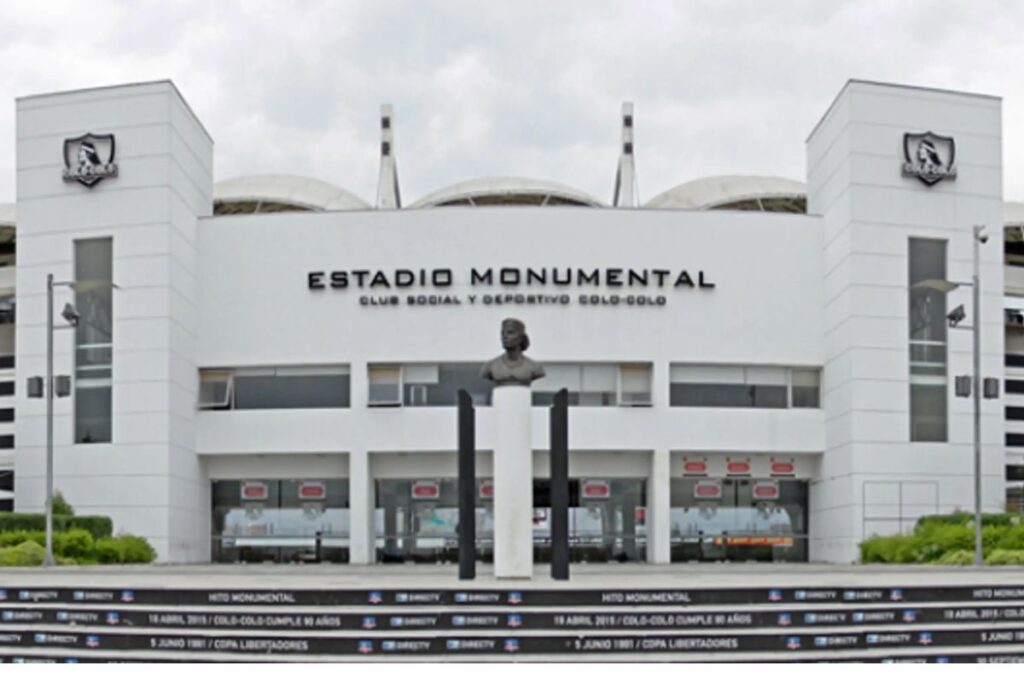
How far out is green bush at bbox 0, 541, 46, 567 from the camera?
1270 inches

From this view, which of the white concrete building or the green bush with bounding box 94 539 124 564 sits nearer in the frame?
the green bush with bounding box 94 539 124 564

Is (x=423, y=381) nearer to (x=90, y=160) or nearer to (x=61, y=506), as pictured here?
(x=61, y=506)

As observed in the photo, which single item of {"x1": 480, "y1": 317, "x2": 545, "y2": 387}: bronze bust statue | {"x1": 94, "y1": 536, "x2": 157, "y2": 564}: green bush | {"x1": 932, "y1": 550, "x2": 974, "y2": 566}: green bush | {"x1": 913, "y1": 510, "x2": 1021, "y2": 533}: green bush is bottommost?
{"x1": 94, "y1": 536, "x2": 157, "y2": 564}: green bush

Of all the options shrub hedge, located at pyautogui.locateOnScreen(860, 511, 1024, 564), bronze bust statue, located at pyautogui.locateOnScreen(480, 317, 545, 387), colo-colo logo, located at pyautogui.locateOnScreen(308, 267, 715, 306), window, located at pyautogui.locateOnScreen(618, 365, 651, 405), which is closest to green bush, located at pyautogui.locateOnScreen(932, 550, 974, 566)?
shrub hedge, located at pyautogui.locateOnScreen(860, 511, 1024, 564)

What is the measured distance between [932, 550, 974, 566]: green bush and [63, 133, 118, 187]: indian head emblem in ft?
83.6

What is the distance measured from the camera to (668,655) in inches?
669

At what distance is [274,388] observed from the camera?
42.6 meters

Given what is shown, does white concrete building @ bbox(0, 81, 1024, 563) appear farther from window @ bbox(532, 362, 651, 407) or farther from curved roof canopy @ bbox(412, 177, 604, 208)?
curved roof canopy @ bbox(412, 177, 604, 208)

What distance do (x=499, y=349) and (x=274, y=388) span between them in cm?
714

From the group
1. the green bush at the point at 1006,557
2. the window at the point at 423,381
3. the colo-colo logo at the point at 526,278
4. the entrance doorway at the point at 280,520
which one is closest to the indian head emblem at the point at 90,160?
the colo-colo logo at the point at 526,278

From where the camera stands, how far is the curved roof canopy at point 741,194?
58562 mm

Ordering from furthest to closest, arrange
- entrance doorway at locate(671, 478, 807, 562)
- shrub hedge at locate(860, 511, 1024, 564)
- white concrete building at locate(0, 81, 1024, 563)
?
entrance doorway at locate(671, 478, 807, 562) < white concrete building at locate(0, 81, 1024, 563) < shrub hedge at locate(860, 511, 1024, 564)

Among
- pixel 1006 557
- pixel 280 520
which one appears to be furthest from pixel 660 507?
pixel 1006 557

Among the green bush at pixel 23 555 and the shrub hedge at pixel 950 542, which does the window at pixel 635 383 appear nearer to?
the shrub hedge at pixel 950 542
